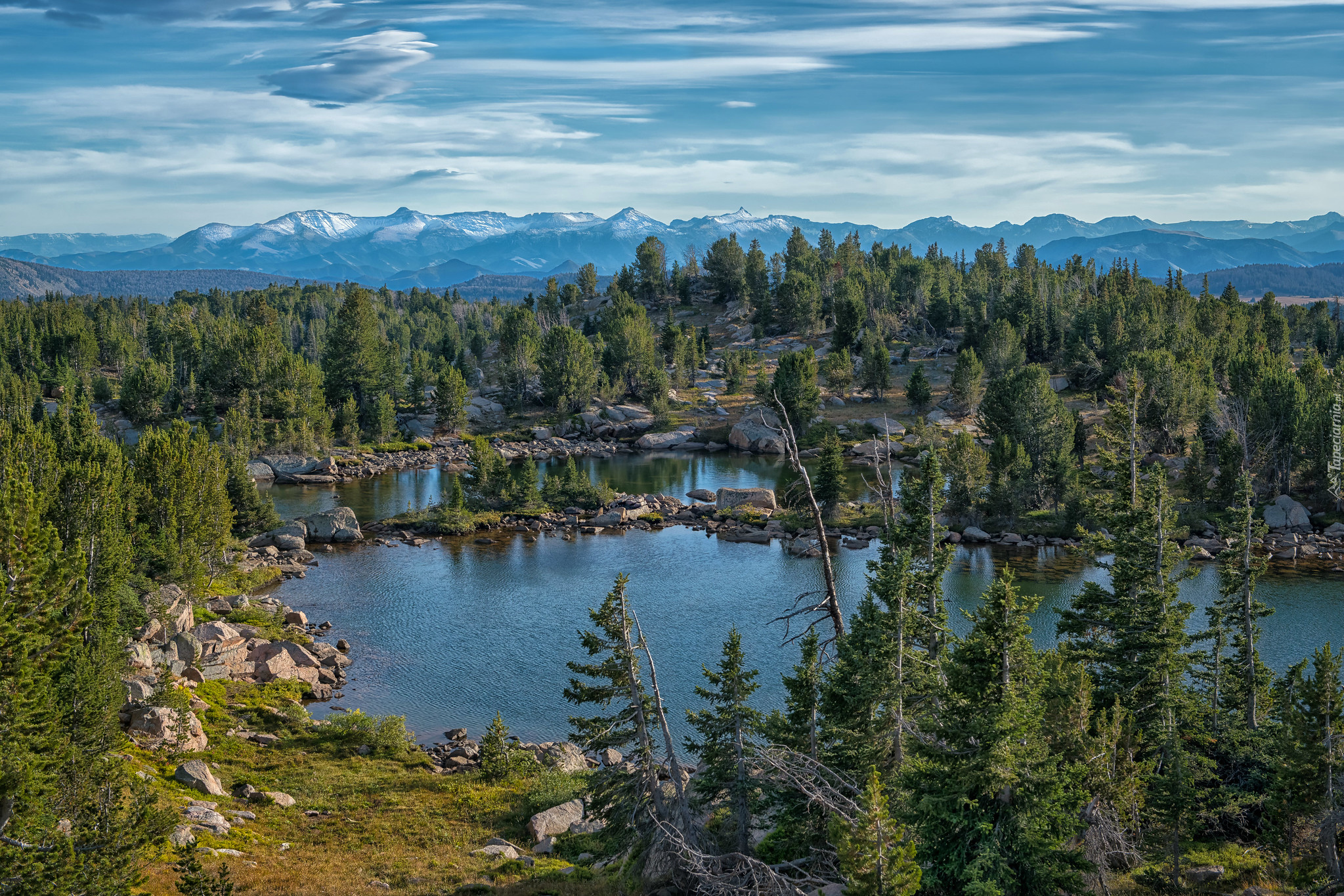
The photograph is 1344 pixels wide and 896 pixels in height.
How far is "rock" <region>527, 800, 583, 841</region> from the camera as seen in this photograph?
3123 centimetres

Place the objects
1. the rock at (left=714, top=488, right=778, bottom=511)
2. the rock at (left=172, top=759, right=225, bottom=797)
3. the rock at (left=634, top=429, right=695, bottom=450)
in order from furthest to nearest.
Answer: the rock at (left=634, top=429, right=695, bottom=450)
the rock at (left=714, top=488, right=778, bottom=511)
the rock at (left=172, top=759, right=225, bottom=797)

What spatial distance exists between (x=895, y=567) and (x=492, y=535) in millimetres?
56661

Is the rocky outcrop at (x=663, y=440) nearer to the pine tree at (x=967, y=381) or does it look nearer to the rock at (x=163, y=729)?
the pine tree at (x=967, y=381)

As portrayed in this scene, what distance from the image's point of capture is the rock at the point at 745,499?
263ft

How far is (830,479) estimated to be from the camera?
72.9 meters

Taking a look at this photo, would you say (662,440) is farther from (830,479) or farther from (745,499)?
(830,479)

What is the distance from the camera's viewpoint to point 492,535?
249 ft

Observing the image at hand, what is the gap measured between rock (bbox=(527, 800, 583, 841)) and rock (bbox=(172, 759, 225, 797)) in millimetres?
10862

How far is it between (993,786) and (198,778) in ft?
86.8

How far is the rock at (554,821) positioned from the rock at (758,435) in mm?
80814

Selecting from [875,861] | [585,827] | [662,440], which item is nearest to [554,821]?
[585,827]

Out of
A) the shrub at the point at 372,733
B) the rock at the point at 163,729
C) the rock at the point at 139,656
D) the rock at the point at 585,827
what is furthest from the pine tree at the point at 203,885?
the rock at the point at 139,656

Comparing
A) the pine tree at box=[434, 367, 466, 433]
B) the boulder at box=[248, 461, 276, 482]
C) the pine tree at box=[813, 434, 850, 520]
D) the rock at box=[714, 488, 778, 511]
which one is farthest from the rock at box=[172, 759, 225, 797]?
Answer: the pine tree at box=[434, 367, 466, 433]

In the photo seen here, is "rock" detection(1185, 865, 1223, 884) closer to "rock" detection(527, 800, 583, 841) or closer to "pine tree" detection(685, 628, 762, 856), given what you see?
"pine tree" detection(685, 628, 762, 856)
